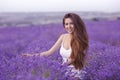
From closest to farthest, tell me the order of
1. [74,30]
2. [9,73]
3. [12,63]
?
[9,73]
[12,63]
[74,30]

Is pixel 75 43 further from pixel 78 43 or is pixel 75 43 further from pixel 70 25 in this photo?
pixel 70 25

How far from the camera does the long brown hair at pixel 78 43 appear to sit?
3.99m

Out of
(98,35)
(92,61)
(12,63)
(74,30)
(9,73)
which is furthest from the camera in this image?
(98,35)

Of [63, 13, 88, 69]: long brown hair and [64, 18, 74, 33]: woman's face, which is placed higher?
[64, 18, 74, 33]: woman's face

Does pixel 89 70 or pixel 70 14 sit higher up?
pixel 70 14

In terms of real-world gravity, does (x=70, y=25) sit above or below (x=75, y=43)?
above

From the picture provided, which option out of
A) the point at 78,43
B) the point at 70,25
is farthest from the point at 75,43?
the point at 70,25

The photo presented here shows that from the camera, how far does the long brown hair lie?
13.1ft

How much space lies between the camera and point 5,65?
141 inches

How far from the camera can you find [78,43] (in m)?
3.97

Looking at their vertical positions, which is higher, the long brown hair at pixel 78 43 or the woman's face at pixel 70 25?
the woman's face at pixel 70 25

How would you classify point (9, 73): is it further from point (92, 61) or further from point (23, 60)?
point (92, 61)

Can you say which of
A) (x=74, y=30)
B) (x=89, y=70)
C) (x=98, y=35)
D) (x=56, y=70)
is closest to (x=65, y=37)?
(x=74, y=30)

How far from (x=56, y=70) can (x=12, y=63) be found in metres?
0.49
